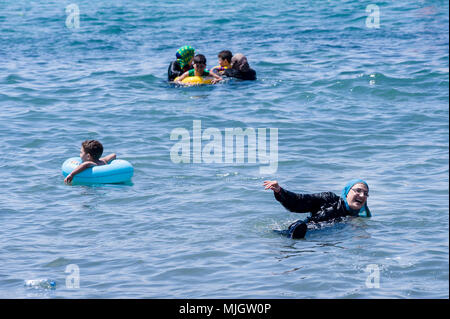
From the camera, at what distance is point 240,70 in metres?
17.8

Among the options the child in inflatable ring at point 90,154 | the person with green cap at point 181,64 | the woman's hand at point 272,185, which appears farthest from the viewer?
the person with green cap at point 181,64

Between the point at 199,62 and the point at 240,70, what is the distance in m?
1.21

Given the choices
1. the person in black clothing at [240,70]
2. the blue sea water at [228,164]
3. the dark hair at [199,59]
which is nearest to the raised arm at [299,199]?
the blue sea water at [228,164]

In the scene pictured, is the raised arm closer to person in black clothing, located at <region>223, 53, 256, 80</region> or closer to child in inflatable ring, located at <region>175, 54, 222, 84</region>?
child in inflatable ring, located at <region>175, 54, 222, 84</region>

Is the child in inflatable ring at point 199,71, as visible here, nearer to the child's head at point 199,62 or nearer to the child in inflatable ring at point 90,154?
the child's head at point 199,62

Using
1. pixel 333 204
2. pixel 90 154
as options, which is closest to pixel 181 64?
pixel 90 154

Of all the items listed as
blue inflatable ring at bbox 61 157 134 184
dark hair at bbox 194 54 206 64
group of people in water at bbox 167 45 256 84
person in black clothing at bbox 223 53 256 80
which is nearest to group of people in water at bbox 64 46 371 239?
blue inflatable ring at bbox 61 157 134 184

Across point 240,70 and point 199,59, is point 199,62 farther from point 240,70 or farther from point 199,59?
point 240,70

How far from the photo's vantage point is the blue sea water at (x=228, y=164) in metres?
7.88

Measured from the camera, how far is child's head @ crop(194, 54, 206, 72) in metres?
17.1

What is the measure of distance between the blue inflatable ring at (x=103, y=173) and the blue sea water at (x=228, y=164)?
155 mm

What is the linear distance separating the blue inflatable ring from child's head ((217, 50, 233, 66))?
23.0 feet

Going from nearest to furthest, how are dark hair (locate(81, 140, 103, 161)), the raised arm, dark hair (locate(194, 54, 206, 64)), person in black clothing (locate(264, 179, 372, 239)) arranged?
the raised arm, person in black clothing (locate(264, 179, 372, 239)), dark hair (locate(81, 140, 103, 161)), dark hair (locate(194, 54, 206, 64))
